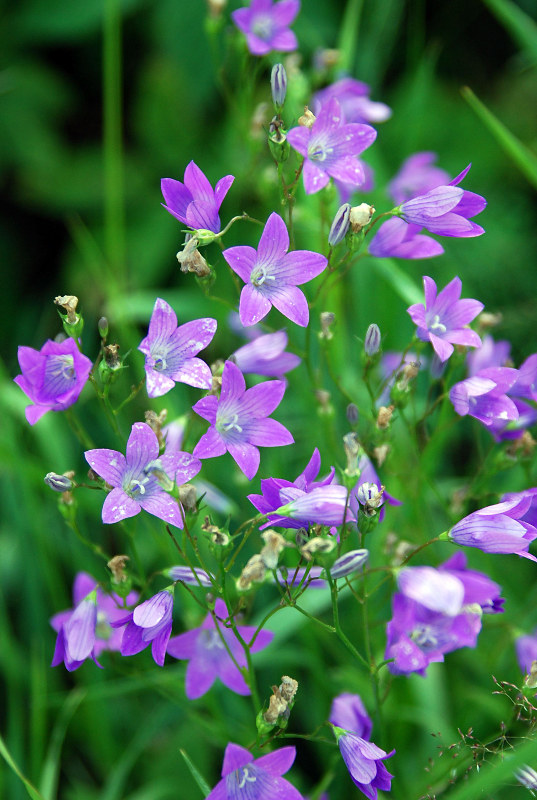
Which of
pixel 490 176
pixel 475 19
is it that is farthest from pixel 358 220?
pixel 475 19

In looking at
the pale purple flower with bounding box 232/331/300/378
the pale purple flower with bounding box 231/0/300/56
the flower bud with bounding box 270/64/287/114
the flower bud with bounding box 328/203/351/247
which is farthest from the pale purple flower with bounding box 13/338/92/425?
the pale purple flower with bounding box 231/0/300/56

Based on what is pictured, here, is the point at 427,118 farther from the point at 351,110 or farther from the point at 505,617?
the point at 505,617

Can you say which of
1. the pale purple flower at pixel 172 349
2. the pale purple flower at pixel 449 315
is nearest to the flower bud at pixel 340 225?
the pale purple flower at pixel 449 315

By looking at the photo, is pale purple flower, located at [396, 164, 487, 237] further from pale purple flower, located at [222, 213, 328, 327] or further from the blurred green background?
the blurred green background

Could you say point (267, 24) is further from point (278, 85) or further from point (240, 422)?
point (240, 422)

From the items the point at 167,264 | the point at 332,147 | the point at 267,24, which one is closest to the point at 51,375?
the point at 332,147
